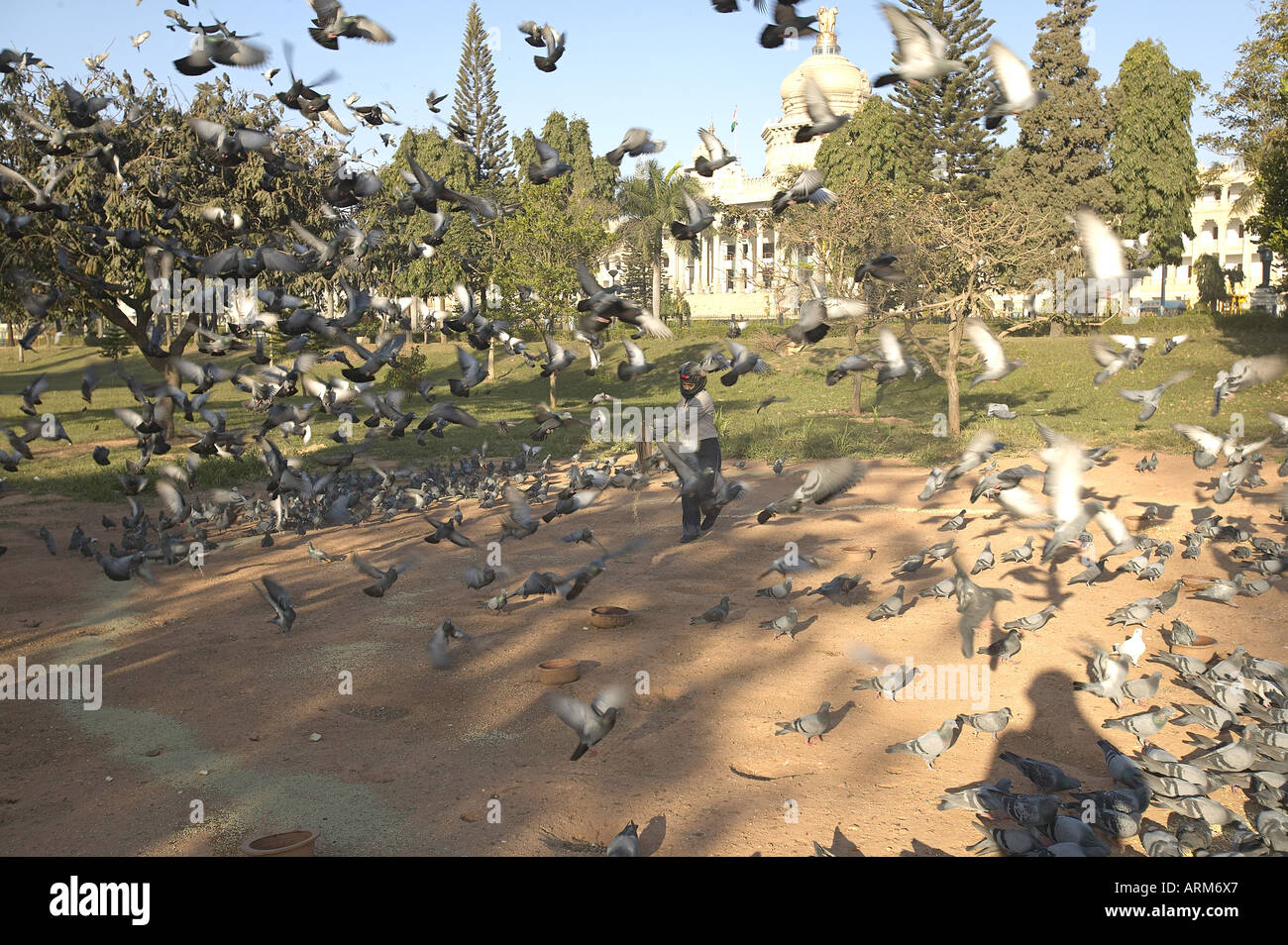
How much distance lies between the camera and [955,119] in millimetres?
45094

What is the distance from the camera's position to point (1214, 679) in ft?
23.4

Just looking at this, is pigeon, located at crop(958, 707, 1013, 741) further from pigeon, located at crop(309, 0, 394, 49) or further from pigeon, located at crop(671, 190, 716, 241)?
pigeon, located at crop(309, 0, 394, 49)

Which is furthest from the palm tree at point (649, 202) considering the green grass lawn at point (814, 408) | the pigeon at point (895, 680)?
the pigeon at point (895, 680)

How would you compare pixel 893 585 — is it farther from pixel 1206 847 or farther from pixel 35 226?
pixel 35 226

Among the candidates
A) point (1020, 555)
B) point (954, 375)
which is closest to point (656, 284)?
point (954, 375)

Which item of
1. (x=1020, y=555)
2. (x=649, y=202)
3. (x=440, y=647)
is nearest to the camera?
(x=440, y=647)

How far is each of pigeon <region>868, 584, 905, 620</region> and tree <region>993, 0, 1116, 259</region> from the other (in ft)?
115

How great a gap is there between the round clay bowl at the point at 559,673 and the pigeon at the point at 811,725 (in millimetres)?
1897

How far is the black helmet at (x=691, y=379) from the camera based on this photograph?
37.6 feet

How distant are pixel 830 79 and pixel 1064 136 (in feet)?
128

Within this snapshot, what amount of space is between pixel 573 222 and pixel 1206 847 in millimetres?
31005

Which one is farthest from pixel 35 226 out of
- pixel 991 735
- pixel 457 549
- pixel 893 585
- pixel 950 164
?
pixel 950 164

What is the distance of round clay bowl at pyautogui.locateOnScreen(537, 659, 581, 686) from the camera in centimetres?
793

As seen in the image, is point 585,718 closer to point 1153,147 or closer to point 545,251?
point 545,251
